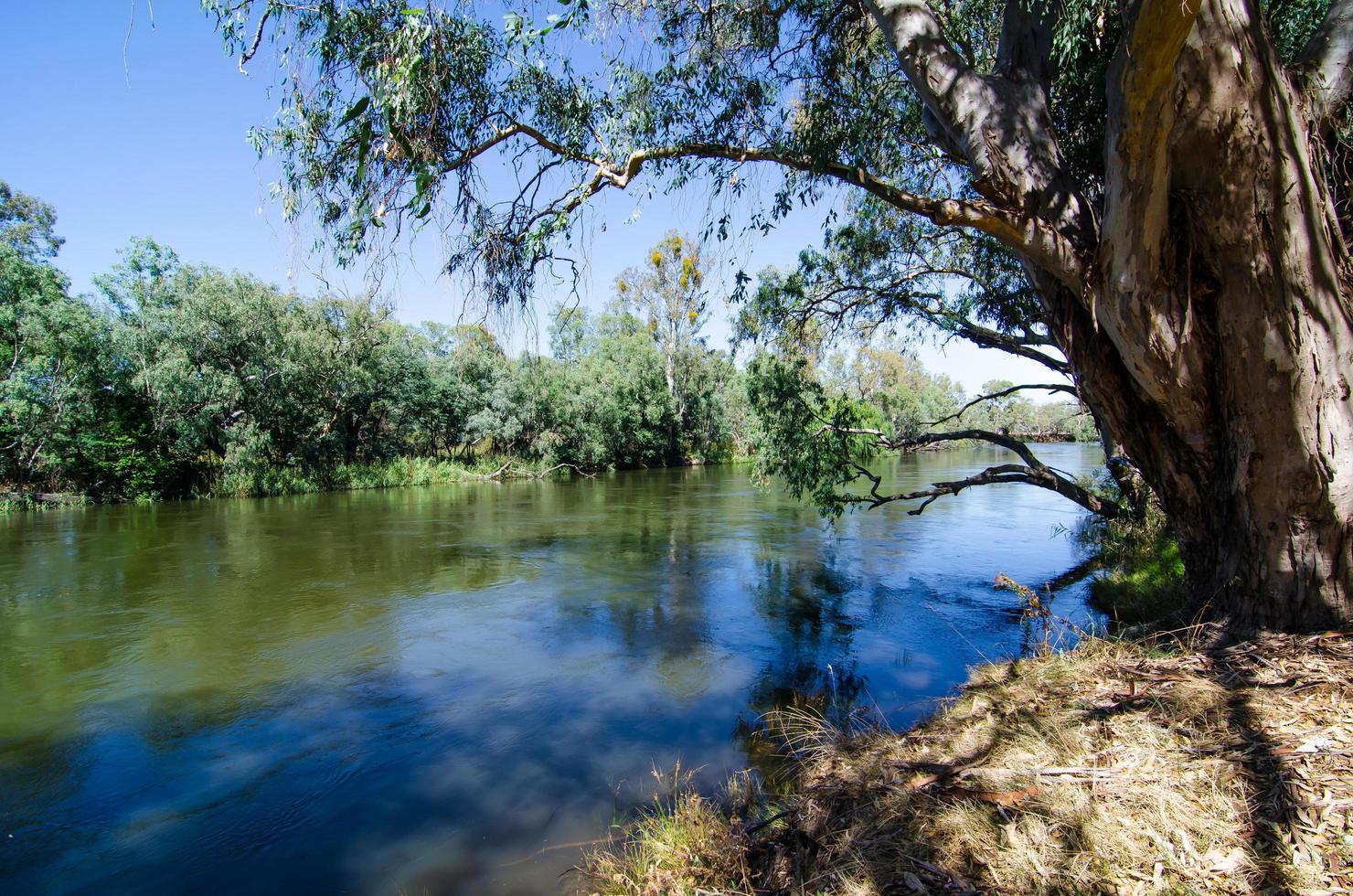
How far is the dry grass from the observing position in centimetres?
220

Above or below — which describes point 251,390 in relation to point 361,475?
above

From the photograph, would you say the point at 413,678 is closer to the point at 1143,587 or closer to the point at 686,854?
the point at 686,854

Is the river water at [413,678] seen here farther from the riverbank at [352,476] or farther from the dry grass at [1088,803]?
the riverbank at [352,476]

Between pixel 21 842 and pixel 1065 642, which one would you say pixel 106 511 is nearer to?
pixel 21 842

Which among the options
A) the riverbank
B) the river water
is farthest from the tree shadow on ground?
the riverbank

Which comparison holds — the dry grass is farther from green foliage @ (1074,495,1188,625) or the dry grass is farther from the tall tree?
the tall tree

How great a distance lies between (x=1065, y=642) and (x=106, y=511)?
24.8 meters

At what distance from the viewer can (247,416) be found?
81.6 ft

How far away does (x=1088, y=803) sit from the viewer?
8.36 ft

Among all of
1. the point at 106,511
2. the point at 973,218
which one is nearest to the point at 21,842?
the point at 973,218

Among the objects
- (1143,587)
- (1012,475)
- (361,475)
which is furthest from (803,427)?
(361,475)

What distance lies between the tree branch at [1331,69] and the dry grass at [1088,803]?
9.28 ft

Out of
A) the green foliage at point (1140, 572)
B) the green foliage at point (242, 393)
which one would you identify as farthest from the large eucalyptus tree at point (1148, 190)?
the green foliage at point (242, 393)

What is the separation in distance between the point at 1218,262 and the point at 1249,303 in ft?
0.82
